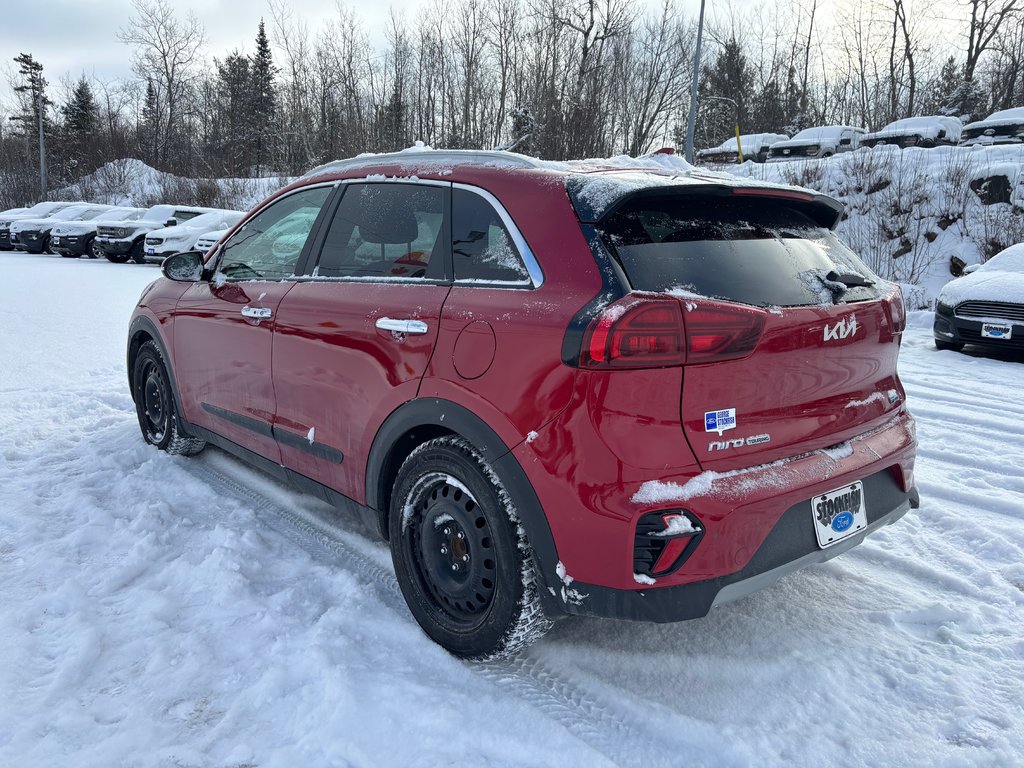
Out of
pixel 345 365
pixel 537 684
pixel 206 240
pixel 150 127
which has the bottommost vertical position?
pixel 537 684

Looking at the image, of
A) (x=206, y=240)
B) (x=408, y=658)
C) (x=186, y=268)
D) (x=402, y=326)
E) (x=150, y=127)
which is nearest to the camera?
(x=408, y=658)

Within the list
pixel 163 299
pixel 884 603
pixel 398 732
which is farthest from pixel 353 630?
pixel 163 299

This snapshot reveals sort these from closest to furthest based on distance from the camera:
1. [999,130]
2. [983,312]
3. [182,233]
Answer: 1. [983,312]
2. [182,233]
3. [999,130]

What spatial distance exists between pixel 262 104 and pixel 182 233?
3425 centimetres

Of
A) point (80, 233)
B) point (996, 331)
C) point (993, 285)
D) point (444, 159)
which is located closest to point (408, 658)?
point (444, 159)

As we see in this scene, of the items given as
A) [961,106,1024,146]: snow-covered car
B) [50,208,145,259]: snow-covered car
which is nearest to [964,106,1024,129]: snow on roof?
[961,106,1024,146]: snow-covered car

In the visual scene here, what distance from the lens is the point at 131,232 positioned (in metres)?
20.6

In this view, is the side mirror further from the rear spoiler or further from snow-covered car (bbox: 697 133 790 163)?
snow-covered car (bbox: 697 133 790 163)

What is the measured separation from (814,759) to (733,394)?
1.07m

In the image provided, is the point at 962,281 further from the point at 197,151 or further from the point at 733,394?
the point at 197,151

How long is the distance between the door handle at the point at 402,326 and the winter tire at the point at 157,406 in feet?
7.73

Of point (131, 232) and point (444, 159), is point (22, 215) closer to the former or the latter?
point (131, 232)

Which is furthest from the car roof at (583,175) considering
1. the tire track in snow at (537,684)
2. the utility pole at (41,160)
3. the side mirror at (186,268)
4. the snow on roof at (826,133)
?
the utility pole at (41,160)

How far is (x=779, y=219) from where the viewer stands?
2656mm
